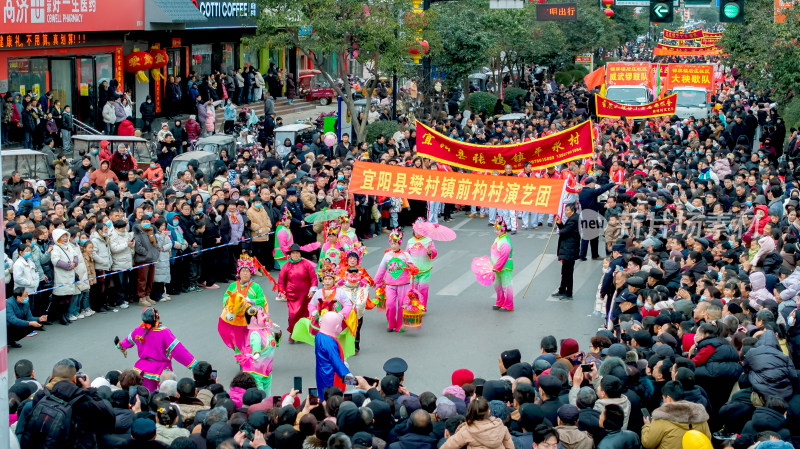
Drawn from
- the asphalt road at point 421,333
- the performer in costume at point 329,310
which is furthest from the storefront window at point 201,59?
the performer in costume at point 329,310

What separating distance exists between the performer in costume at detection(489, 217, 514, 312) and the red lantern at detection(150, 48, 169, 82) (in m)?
17.8

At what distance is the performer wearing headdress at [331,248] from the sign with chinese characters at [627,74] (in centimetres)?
2674

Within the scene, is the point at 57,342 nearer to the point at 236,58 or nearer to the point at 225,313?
the point at 225,313

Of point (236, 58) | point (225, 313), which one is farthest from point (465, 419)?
point (236, 58)

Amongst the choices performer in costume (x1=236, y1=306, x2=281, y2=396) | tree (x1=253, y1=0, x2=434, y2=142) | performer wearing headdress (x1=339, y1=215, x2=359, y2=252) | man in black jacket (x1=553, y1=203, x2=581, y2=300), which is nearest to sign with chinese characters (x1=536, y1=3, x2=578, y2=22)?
tree (x1=253, y1=0, x2=434, y2=142)

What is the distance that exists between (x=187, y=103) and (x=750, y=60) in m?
16.6

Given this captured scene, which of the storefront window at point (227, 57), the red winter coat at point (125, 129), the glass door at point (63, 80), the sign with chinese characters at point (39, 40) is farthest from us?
the storefront window at point (227, 57)

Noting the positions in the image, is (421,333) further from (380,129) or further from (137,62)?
(137,62)

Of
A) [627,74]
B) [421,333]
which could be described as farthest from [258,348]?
[627,74]

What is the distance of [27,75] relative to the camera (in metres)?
25.9

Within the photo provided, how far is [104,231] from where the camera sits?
49.0ft

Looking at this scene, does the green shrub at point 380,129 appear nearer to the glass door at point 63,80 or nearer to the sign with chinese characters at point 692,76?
the glass door at point 63,80

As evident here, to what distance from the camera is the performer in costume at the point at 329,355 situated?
10.8 m

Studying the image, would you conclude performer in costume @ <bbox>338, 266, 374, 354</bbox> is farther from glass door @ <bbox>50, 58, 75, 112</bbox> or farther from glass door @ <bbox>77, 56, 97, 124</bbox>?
glass door @ <bbox>77, 56, 97, 124</bbox>
